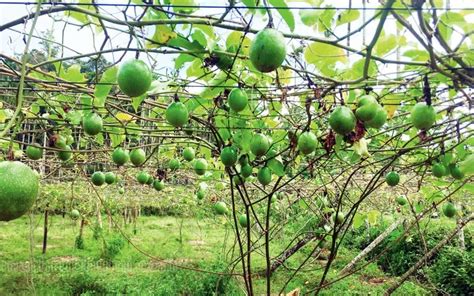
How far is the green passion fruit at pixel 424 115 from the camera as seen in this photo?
1484 millimetres

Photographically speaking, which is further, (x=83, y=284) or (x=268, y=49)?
(x=83, y=284)

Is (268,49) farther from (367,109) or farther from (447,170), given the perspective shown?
(447,170)

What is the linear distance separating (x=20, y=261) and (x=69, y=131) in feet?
24.1

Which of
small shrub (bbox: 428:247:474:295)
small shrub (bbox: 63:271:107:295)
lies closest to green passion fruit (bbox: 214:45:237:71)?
small shrub (bbox: 63:271:107:295)

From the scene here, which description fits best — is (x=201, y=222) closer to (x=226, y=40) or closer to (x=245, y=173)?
(x=245, y=173)

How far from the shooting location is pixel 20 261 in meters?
8.86

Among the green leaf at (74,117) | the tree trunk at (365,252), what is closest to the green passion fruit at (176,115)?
the green leaf at (74,117)

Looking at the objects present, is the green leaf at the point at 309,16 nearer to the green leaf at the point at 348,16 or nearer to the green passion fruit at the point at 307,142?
the green leaf at the point at 348,16

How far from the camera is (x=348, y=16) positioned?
4.57 feet

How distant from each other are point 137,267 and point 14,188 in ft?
26.4

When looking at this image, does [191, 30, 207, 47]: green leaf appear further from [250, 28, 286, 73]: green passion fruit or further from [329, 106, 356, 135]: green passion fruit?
[329, 106, 356, 135]: green passion fruit

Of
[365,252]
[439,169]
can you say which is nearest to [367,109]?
[439,169]

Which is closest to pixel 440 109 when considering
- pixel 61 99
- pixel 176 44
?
pixel 176 44

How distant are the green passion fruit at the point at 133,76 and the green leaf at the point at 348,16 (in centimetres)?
60
